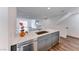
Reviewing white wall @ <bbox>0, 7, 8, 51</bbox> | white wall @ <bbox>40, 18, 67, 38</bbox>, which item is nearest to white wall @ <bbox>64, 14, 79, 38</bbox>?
white wall @ <bbox>40, 18, 67, 38</bbox>

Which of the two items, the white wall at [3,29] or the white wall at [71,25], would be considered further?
the white wall at [71,25]

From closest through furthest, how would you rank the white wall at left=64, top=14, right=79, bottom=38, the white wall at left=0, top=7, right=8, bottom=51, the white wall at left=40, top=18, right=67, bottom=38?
the white wall at left=0, top=7, right=8, bottom=51 < the white wall at left=40, top=18, right=67, bottom=38 < the white wall at left=64, top=14, right=79, bottom=38

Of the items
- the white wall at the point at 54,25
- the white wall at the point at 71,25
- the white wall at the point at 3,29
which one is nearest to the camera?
the white wall at the point at 3,29

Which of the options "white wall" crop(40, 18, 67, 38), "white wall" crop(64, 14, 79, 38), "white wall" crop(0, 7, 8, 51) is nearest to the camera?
"white wall" crop(0, 7, 8, 51)

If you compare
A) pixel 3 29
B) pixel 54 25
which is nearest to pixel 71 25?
pixel 54 25

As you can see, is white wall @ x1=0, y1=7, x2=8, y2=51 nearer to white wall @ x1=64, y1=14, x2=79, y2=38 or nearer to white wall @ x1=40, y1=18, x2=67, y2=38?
white wall @ x1=40, y1=18, x2=67, y2=38

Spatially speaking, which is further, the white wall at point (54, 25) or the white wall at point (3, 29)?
the white wall at point (54, 25)

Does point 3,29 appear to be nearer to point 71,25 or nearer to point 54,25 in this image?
point 54,25

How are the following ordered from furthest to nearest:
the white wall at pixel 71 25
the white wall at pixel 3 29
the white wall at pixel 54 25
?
1. the white wall at pixel 71 25
2. the white wall at pixel 54 25
3. the white wall at pixel 3 29

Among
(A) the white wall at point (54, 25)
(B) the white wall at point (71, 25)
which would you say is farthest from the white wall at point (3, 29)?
(B) the white wall at point (71, 25)

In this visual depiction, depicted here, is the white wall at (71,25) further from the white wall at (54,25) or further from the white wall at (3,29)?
the white wall at (3,29)

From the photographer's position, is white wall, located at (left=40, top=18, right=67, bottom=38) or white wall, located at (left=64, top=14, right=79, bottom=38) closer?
white wall, located at (left=40, top=18, right=67, bottom=38)

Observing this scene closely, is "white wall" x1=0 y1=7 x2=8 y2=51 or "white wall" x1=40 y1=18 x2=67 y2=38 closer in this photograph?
"white wall" x1=0 y1=7 x2=8 y2=51
